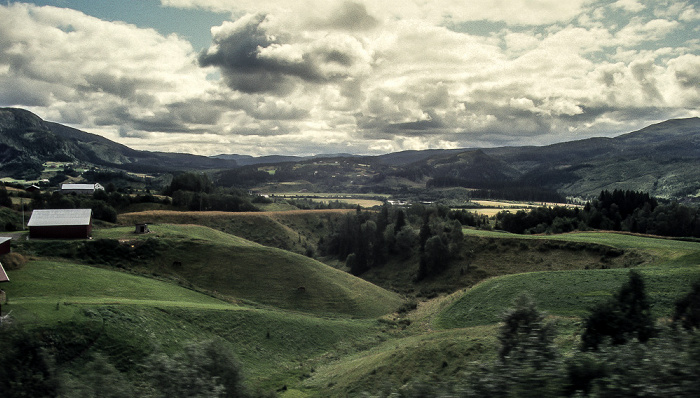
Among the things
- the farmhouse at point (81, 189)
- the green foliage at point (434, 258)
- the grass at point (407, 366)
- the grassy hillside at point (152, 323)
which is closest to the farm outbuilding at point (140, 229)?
the grassy hillside at point (152, 323)

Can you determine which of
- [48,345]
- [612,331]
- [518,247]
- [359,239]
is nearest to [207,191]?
[359,239]

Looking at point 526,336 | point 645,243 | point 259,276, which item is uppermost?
point 526,336

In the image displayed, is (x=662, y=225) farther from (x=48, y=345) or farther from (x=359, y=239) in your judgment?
(x=48, y=345)

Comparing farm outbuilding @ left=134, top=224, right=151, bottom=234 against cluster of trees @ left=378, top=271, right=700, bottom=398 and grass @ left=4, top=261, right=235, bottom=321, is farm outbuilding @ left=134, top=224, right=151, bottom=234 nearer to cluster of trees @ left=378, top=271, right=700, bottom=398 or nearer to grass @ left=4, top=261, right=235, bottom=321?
grass @ left=4, top=261, right=235, bottom=321

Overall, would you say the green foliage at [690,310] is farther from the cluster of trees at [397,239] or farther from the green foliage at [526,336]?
the cluster of trees at [397,239]

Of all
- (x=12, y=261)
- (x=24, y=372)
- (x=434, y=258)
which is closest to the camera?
(x=24, y=372)

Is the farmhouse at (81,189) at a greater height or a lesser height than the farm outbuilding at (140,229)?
greater

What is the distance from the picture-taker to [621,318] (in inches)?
596

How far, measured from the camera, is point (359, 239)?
10756cm

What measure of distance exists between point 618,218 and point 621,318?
106m

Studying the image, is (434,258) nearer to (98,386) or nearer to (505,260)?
(505,260)

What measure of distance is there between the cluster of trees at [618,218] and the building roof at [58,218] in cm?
8819

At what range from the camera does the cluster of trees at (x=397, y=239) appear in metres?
85.7

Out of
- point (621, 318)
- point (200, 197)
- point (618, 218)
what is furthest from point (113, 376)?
point (618, 218)
